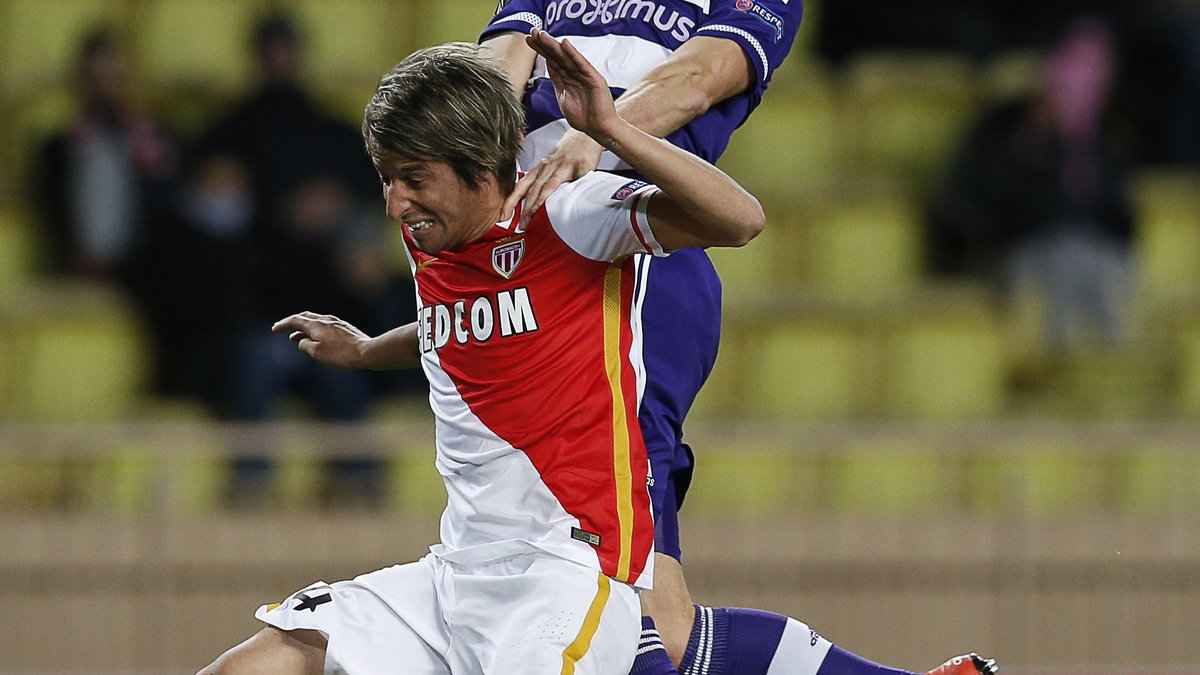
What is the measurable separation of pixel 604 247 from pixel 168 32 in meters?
6.25

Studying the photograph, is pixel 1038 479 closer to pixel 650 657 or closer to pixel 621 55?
pixel 621 55

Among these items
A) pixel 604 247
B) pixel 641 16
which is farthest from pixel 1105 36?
pixel 604 247

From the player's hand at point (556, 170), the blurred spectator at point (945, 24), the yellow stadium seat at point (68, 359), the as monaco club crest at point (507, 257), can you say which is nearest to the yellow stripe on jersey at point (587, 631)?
the as monaco club crest at point (507, 257)

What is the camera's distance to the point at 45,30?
925 centimetres

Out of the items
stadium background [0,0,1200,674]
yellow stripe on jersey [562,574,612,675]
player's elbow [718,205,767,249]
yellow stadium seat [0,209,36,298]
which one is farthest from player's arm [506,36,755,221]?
yellow stadium seat [0,209,36,298]

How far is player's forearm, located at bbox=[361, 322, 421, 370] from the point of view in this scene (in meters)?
3.95

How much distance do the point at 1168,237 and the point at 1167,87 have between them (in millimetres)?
943

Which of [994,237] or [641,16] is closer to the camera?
[641,16]

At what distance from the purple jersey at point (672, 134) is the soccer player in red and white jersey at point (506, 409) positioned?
0.25m

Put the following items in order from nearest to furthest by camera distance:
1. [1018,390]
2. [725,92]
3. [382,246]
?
[725,92] → [382,246] → [1018,390]

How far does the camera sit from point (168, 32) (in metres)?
9.20

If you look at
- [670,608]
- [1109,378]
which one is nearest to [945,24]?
[1109,378]

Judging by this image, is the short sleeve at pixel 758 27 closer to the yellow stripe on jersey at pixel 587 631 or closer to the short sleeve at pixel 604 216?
the short sleeve at pixel 604 216

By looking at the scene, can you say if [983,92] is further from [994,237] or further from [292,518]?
[292,518]
